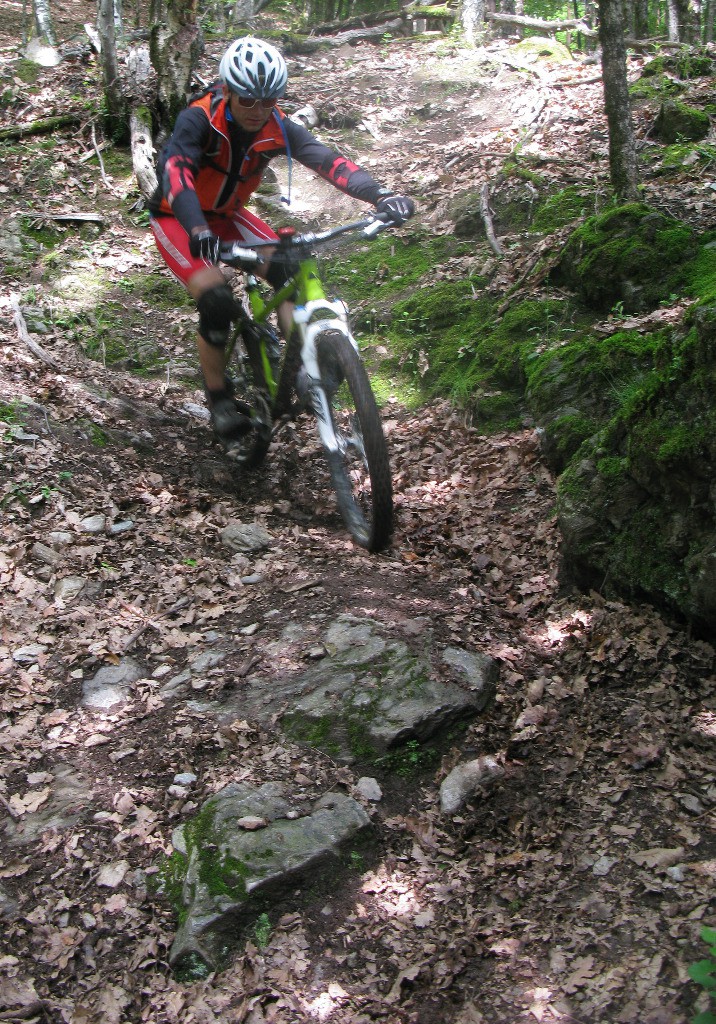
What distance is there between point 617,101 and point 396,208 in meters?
3.09

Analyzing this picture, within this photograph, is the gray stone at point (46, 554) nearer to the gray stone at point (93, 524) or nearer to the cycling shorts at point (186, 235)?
the gray stone at point (93, 524)

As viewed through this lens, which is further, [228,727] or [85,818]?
[228,727]

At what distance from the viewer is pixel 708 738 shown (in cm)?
325

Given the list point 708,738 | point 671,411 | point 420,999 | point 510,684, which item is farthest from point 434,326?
point 420,999

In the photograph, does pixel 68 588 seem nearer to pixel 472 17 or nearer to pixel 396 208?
pixel 396 208

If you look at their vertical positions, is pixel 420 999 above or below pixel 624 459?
below

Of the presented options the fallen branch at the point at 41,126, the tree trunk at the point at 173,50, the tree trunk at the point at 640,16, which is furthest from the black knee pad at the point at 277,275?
the tree trunk at the point at 640,16

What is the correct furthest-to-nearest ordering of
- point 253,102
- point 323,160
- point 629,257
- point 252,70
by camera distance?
point 629,257 < point 323,160 < point 253,102 < point 252,70

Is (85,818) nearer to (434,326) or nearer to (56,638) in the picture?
(56,638)

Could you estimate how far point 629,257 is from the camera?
5680mm

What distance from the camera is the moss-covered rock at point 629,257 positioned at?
5.53m

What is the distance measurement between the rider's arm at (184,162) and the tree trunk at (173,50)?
559 centimetres

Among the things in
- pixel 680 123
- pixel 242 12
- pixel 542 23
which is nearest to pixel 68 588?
pixel 680 123

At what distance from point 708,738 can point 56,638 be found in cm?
346
